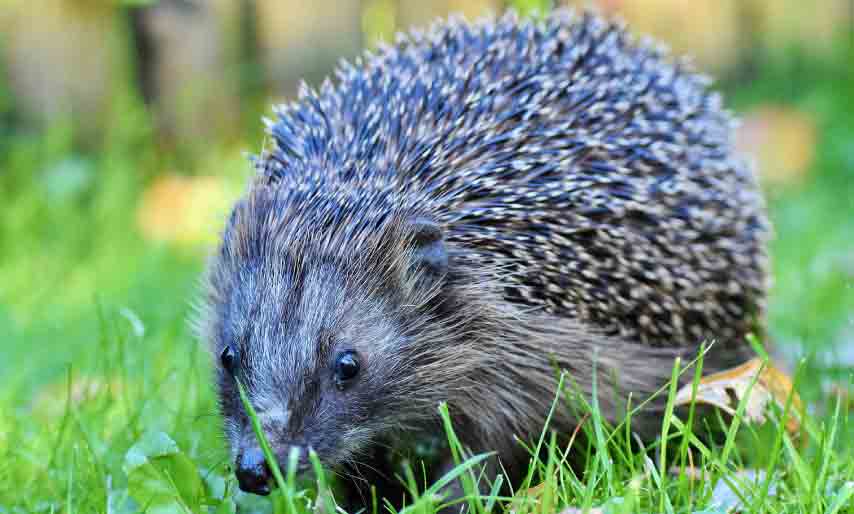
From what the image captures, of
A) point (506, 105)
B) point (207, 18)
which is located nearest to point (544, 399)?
point (506, 105)

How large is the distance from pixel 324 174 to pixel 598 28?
1.59 meters

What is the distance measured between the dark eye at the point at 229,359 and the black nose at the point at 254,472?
20.0 inches

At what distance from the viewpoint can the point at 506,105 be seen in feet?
13.4

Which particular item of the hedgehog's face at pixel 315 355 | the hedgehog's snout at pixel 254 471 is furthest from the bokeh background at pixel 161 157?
the hedgehog's snout at pixel 254 471

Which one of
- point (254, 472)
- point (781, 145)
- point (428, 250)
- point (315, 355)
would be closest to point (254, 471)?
point (254, 472)

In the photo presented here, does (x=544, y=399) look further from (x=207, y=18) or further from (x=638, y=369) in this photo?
(x=207, y=18)

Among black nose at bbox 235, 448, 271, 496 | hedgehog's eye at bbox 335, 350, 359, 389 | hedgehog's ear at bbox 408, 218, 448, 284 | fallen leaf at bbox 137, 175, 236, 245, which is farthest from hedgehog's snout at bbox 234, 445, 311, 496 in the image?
fallen leaf at bbox 137, 175, 236, 245

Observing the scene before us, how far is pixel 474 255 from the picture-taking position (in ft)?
12.1

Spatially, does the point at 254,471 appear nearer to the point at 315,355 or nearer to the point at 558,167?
the point at 315,355

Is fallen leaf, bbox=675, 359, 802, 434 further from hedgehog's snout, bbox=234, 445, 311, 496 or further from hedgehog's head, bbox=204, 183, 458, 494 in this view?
hedgehog's snout, bbox=234, 445, 311, 496

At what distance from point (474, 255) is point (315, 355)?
722mm

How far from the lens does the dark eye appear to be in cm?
345

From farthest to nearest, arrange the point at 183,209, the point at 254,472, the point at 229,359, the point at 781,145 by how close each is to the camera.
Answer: the point at 781,145, the point at 183,209, the point at 229,359, the point at 254,472

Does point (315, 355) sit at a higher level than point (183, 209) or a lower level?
higher
